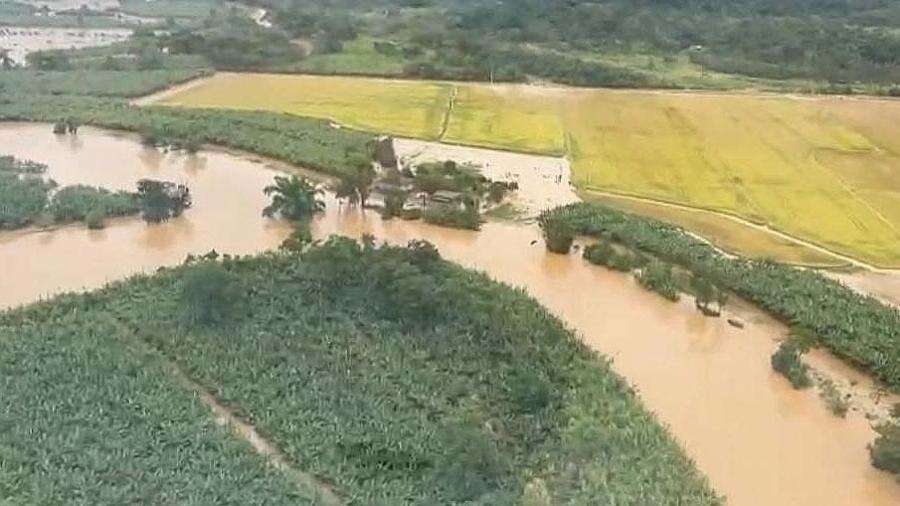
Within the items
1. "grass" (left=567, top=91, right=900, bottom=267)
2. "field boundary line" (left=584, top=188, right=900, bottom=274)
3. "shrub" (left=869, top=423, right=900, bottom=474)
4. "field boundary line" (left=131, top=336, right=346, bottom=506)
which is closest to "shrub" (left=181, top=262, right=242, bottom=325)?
"field boundary line" (left=131, top=336, right=346, bottom=506)

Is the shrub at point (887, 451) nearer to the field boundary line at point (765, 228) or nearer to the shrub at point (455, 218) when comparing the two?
the field boundary line at point (765, 228)

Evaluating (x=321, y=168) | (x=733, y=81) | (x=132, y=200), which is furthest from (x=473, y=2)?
(x=132, y=200)

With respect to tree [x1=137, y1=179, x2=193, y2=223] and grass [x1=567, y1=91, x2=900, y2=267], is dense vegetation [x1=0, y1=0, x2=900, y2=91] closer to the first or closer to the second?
grass [x1=567, y1=91, x2=900, y2=267]

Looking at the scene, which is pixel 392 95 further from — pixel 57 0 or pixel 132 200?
pixel 57 0

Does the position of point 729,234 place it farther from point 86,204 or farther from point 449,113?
point 86,204

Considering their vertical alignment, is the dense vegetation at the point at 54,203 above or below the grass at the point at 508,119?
below

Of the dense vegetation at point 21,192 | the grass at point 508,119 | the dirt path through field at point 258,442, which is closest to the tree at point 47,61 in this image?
the dense vegetation at point 21,192
